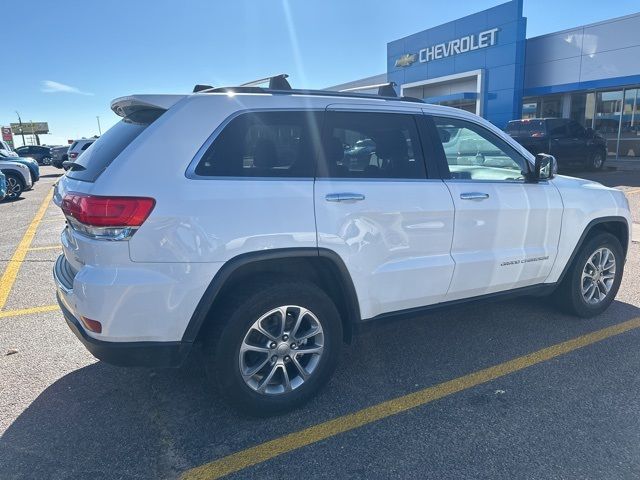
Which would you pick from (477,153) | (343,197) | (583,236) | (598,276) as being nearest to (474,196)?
(477,153)

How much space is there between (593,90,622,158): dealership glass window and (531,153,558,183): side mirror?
1960cm

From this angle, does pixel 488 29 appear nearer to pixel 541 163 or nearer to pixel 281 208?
pixel 541 163

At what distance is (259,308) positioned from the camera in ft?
8.94

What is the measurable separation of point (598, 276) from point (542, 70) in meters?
19.6

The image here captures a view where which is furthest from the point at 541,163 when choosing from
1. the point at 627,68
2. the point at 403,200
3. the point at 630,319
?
the point at 627,68

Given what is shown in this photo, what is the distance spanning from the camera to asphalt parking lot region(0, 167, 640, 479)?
250 centimetres

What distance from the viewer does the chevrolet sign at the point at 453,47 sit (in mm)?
21942

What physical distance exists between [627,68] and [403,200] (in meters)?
19.4

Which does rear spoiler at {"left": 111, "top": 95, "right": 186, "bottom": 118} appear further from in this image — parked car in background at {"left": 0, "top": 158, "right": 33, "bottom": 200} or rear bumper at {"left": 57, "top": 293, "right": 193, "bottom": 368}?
parked car in background at {"left": 0, "top": 158, "right": 33, "bottom": 200}

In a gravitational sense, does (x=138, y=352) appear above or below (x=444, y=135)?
below

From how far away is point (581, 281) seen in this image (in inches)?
167

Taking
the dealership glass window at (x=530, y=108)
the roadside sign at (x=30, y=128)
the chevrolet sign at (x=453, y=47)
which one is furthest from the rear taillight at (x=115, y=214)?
the roadside sign at (x=30, y=128)

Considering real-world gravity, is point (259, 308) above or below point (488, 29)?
below

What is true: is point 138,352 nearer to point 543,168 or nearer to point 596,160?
point 543,168
